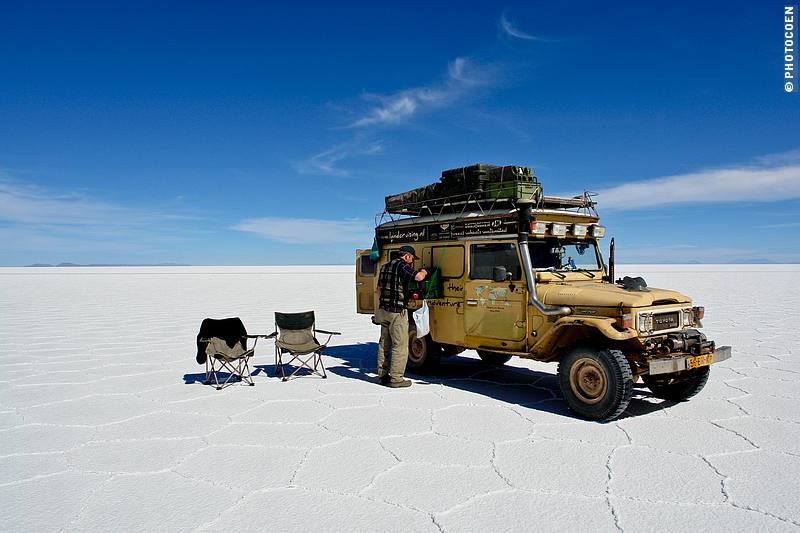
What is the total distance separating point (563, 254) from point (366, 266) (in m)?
3.67

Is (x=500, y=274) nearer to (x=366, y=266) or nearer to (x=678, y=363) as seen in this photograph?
(x=678, y=363)

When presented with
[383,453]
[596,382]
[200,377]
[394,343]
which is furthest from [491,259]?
[200,377]

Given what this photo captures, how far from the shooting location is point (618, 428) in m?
5.82

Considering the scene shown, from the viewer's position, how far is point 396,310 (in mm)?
7840

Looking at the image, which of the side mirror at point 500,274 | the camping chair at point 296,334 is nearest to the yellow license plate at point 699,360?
the side mirror at point 500,274

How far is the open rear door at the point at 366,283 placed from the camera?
9719mm

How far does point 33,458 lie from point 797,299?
2496 cm

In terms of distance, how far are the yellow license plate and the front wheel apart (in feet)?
2.27

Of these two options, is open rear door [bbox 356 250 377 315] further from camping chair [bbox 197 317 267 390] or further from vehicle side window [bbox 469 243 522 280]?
vehicle side window [bbox 469 243 522 280]

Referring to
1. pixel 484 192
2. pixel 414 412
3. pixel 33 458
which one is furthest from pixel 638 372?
pixel 33 458

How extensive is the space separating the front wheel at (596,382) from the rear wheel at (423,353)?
244cm

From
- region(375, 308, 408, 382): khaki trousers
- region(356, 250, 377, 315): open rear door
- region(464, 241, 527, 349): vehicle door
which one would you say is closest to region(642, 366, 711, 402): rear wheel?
region(464, 241, 527, 349): vehicle door

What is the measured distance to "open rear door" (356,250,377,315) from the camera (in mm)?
9719

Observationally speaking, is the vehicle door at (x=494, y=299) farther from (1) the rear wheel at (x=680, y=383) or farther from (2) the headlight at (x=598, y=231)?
(1) the rear wheel at (x=680, y=383)
